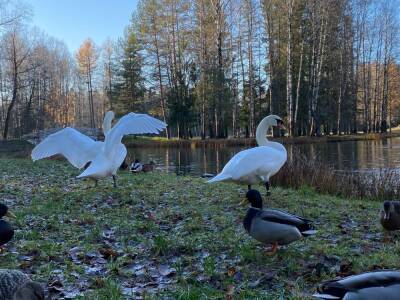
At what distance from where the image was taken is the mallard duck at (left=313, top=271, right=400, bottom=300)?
2492 mm

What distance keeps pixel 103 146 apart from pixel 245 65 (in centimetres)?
3546

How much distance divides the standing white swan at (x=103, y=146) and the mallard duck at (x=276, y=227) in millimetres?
4601

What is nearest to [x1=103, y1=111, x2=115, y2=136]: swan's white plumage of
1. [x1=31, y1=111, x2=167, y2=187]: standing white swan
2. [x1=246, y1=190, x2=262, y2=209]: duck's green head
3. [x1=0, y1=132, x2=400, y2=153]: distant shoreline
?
[x1=31, y1=111, x2=167, y2=187]: standing white swan

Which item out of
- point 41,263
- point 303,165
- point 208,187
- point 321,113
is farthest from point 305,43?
point 41,263

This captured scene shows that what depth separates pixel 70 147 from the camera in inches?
394

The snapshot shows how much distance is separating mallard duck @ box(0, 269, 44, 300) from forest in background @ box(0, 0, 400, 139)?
34175 millimetres

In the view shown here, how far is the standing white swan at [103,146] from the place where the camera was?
339 inches

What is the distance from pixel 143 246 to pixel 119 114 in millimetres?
47791

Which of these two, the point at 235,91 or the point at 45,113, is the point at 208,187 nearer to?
the point at 235,91

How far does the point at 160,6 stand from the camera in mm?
41812

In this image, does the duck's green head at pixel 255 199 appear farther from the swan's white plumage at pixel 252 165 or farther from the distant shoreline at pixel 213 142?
the distant shoreline at pixel 213 142

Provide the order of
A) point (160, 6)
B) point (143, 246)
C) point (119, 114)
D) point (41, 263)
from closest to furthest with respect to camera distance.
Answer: point (41, 263)
point (143, 246)
point (160, 6)
point (119, 114)

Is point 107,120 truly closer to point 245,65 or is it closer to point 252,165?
point 252,165

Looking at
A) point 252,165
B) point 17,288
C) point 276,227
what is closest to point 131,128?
point 252,165
